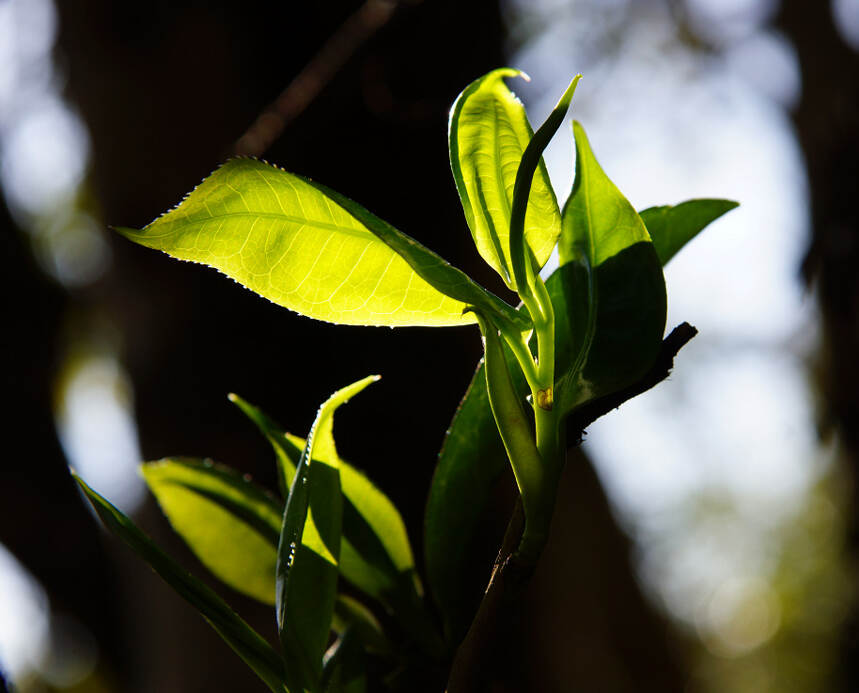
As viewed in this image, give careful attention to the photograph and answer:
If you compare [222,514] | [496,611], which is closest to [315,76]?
[222,514]

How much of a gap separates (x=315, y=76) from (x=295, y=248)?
2.14 feet

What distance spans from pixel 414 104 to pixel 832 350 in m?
0.92

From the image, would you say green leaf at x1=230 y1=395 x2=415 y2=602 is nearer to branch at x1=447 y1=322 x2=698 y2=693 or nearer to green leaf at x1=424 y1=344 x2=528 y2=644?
green leaf at x1=424 y1=344 x2=528 y2=644

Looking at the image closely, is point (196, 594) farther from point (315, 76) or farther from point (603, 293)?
point (315, 76)

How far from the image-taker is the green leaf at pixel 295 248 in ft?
0.89

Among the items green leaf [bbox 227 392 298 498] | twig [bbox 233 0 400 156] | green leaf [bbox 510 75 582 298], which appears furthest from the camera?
twig [bbox 233 0 400 156]

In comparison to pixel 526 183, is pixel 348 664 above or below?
below

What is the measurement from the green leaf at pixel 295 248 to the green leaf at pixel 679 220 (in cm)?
12

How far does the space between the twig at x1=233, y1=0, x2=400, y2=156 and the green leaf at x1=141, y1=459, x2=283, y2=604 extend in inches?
19.7

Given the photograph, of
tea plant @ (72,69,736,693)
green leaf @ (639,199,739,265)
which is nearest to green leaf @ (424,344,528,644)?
tea plant @ (72,69,736,693)

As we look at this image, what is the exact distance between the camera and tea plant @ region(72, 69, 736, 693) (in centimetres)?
24

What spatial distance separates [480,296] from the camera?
0.25m

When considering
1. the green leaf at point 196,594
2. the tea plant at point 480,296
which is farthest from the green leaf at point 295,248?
the green leaf at point 196,594

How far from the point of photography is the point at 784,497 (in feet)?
28.1
